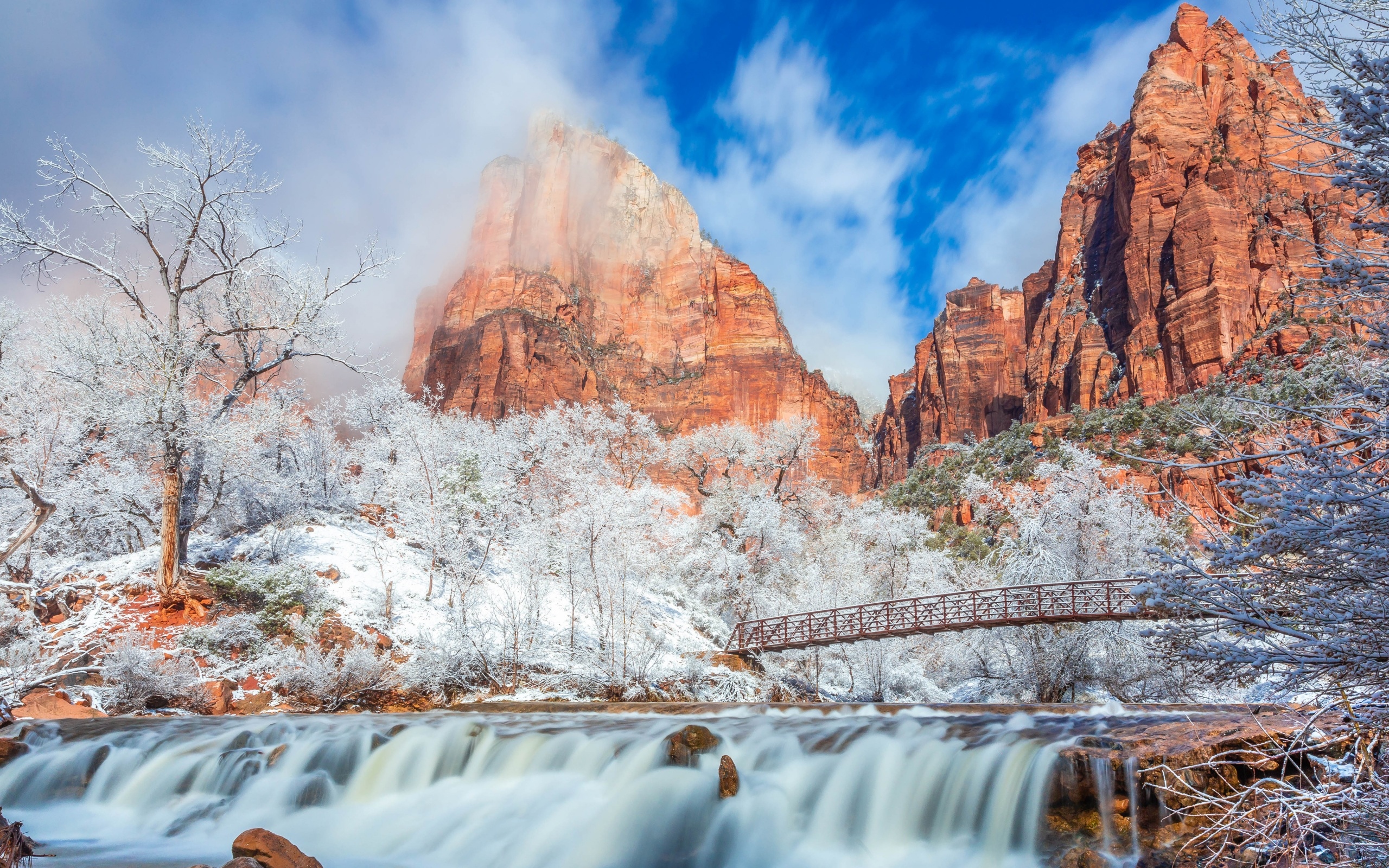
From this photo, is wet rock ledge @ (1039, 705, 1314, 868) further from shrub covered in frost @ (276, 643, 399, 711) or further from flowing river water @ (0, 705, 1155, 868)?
shrub covered in frost @ (276, 643, 399, 711)

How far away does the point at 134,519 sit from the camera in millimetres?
22781

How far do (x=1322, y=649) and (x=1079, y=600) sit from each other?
1827cm

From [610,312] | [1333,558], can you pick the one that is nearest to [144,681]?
[1333,558]

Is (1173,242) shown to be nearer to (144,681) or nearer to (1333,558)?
(1333,558)

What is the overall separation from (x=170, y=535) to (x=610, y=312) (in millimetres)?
117468

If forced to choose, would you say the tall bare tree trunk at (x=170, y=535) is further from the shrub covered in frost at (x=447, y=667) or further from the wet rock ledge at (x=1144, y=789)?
the wet rock ledge at (x=1144, y=789)

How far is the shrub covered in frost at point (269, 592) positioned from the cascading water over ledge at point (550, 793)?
14.8ft

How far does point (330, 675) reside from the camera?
15.3 meters

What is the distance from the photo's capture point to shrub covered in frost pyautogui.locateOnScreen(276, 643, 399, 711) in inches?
599

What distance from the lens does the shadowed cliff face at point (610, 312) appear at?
11188cm

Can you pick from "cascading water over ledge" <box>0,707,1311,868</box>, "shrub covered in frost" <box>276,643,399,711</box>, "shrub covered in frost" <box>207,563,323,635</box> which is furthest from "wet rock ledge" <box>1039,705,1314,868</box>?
"shrub covered in frost" <box>207,563,323,635</box>

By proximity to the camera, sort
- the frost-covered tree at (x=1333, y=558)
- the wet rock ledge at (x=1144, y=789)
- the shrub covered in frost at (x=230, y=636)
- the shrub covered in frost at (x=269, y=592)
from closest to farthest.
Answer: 1. the frost-covered tree at (x=1333, y=558)
2. the wet rock ledge at (x=1144, y=789)
3. the shrub covered in frost at (x=230, y=636)
4. the shrub covered in frost at (x=269, y=592)

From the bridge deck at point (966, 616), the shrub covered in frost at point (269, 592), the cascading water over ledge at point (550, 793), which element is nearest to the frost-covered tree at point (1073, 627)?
the bridge deck at point (966, 616)

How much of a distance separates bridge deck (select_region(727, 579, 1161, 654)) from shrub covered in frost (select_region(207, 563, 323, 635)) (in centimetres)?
1222
